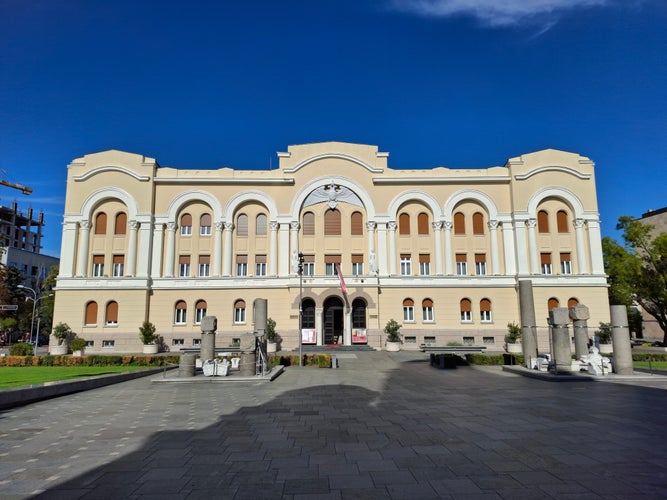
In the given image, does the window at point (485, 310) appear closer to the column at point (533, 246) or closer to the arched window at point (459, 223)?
the column at point (533, 246)

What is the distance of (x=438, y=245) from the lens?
A: 36.9 m

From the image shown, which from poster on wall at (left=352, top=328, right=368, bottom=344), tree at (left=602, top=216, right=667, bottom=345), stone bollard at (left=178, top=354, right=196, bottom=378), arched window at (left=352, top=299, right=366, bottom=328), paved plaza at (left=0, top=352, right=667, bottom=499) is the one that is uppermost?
tree at (left=602, top=216, right=667, bottom=345)

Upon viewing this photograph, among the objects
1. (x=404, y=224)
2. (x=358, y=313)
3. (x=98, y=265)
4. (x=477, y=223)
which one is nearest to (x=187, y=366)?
(x=358, y=313)

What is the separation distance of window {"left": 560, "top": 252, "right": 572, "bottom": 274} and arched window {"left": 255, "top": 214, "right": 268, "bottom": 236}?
2604 cm

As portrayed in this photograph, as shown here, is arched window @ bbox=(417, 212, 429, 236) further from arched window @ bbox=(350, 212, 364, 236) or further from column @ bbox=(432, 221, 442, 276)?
arched window @ bbox=(350, 212, 364, 236)

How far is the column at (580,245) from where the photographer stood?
35.8m

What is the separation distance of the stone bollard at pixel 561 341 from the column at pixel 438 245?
55.0ft

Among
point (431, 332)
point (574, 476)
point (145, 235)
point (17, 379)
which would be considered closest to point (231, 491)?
point (574, 476)

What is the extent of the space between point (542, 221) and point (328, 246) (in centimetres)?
1903

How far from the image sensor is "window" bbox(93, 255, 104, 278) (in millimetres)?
36000

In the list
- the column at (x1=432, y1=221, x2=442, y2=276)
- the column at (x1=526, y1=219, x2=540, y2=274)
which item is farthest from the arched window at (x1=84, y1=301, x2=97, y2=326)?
the column at (x1=526, y1=219, x2=540, y2=274)

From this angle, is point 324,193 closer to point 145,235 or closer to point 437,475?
point 145,235

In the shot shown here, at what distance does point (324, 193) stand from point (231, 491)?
32441mm

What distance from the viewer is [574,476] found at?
659 cm
